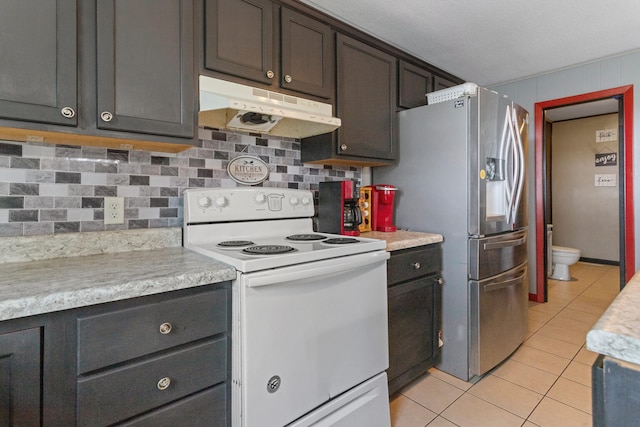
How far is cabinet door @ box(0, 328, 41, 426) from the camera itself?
2.52 feet

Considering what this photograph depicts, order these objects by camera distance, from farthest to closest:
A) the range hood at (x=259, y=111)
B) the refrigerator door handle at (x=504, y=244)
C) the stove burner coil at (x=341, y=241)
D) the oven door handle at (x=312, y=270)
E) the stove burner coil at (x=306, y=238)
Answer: the refrigerator door handle at (x=504, y=244), the stove burner coil at (x=306, y=238), the stove burner coil at (x=341, y=241), the range hood at (x=259, y=111), the oven door handle at (x=312, y=270)

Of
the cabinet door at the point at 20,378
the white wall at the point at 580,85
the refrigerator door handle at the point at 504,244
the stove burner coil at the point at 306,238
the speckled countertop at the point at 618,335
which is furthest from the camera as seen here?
the white wall at the point at 580,85

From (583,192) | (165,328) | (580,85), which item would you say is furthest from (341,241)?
(583,192)

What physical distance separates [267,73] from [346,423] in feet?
5.41

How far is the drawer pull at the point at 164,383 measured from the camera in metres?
0.98

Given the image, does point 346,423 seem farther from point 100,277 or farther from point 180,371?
point 100,277

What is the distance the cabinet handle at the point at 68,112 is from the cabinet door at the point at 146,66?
2.8 inches

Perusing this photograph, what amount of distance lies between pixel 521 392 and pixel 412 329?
0.74m

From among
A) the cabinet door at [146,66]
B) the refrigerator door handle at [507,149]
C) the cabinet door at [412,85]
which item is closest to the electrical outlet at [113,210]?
the cabinet door at [146,66]

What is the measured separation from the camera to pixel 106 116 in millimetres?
1186

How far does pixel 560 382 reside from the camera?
77.8 inches

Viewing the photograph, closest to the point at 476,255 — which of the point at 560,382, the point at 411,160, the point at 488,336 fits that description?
the point at 488,336

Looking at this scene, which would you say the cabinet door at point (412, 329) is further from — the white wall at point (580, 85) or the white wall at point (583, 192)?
the white wall at point (583, 192)

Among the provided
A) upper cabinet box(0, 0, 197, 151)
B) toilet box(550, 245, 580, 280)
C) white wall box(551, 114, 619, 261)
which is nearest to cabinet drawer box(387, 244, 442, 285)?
upper cabinet box(0, 0, 197, 151)
